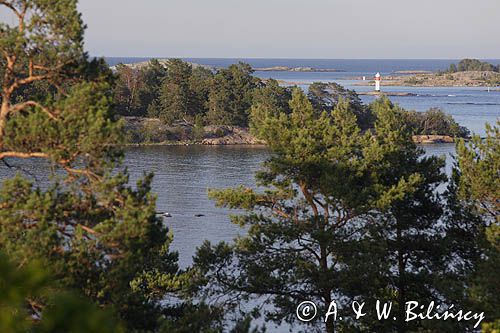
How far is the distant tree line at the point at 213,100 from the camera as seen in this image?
5559 cm

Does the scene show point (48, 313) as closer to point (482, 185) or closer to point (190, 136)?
point (482, 185)

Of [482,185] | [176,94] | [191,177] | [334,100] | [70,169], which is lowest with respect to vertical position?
[191,177]

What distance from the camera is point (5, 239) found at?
7734mm

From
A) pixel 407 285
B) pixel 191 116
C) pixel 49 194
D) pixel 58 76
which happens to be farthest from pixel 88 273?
pixel 191 116

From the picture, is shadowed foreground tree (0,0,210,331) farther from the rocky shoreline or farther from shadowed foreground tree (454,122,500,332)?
the rocky shoreline

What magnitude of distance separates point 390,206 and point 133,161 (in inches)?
1204

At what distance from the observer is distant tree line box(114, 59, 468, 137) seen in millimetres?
55594

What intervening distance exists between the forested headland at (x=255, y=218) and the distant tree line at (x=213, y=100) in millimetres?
39685

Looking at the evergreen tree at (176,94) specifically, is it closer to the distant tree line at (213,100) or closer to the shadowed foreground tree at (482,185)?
the distant tree line at (213,100)

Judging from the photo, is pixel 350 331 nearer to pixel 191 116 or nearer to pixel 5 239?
pixel 5 239

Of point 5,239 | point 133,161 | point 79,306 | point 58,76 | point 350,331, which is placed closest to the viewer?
point 79,306

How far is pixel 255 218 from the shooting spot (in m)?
13.4

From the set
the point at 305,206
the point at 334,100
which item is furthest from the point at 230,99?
the point at 305,206

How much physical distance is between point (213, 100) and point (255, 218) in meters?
43.5
